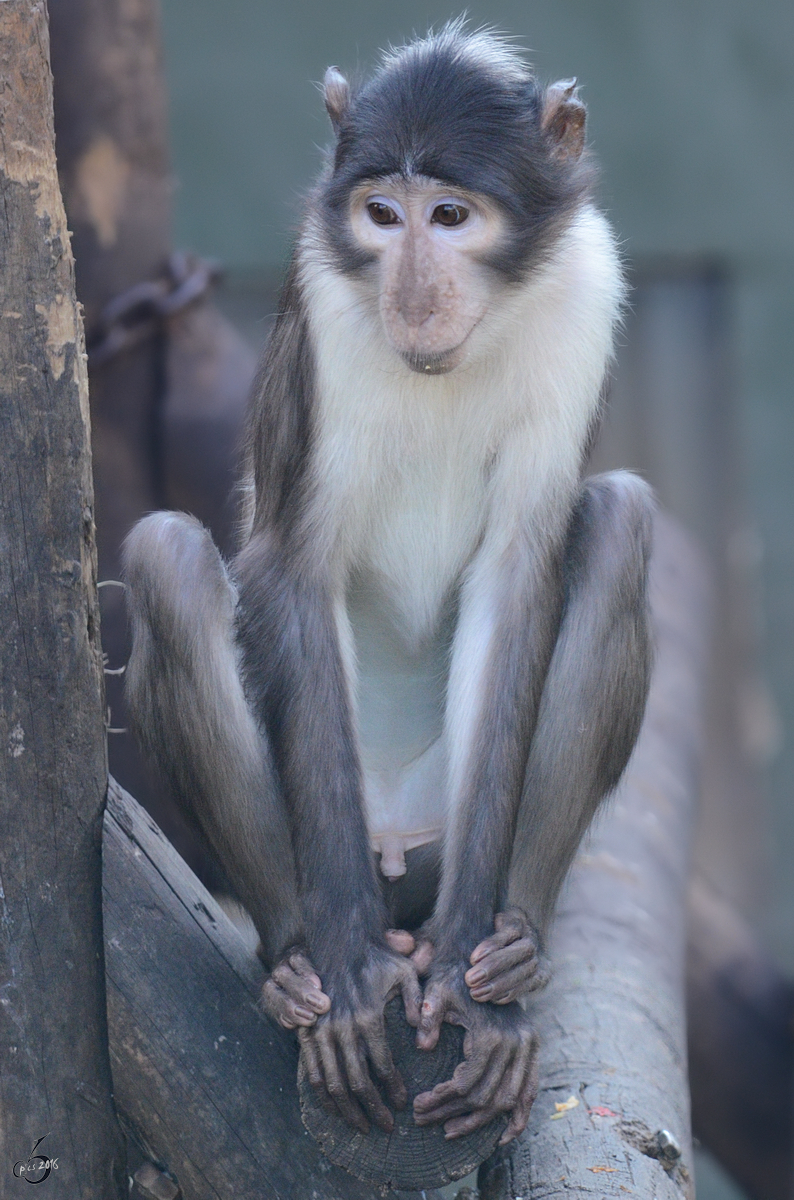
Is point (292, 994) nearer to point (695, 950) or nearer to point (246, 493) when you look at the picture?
point (246, 493)

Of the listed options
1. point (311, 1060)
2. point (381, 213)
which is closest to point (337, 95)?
point (381, 213)

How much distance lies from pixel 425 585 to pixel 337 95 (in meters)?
1.24

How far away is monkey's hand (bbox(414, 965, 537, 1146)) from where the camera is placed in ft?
9.27

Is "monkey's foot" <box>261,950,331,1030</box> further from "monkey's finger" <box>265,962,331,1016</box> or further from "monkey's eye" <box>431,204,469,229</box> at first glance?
"monkey's eye" <box>431,204,469,229</box>

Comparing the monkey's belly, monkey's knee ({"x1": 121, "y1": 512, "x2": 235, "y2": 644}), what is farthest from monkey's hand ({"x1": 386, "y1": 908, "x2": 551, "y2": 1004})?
monkey's knee ({"x1": 121, "y1": 512, "x2": 235, "y2": 644})

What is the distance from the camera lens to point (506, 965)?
3.00 meters

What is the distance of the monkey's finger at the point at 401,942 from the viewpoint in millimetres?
3080

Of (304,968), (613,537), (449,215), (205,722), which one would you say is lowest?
(304,968)

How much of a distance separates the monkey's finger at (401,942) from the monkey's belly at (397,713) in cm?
46

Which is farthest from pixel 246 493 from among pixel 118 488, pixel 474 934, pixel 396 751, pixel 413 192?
pixel 118 488

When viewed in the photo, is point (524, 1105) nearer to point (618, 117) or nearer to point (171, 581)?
point (171, 581)

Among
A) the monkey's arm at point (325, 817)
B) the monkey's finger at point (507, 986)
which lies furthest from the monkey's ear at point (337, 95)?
the monkey's finger at point (507, 986)

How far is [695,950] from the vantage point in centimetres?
595

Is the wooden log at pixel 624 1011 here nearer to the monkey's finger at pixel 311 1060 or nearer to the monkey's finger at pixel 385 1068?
the monkey's finger at pixel 385 1068
